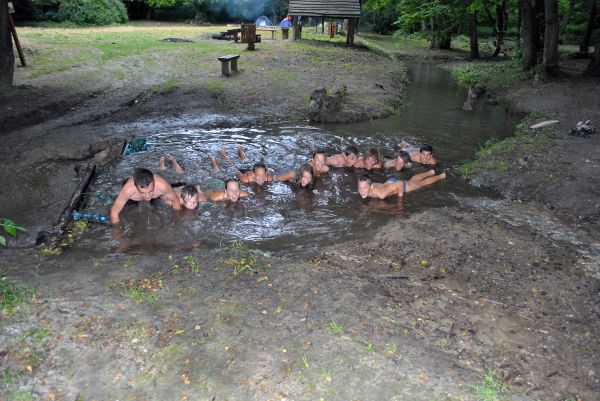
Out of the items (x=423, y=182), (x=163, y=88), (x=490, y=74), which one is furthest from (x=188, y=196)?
(x=490, y=74)

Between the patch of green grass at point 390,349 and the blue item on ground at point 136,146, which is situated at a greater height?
the blue item on ground at point 136,146

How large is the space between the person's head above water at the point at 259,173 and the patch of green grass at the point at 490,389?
A: 5.98 m

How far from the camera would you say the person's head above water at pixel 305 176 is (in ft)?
29.3

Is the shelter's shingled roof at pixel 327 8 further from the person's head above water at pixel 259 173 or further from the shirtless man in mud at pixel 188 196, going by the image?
the shirtless man in mud at pixel 188 196

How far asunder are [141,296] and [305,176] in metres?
4.68

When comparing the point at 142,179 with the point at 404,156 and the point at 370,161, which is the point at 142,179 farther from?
the point at 404,156

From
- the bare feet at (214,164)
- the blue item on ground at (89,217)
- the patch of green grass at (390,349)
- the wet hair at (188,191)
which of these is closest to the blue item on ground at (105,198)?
the blue item on ground at (89,217)

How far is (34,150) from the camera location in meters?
9.91

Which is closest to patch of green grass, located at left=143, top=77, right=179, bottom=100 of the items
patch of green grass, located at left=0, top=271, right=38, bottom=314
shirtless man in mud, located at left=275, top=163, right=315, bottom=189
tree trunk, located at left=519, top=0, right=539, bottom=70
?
shirtless man in mud, located at left=275, top=163, right=315, bottom=189

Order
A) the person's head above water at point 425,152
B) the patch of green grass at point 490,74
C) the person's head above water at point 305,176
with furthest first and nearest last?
the patch of green grass at point 490,74 < the person's head above water at point 425,152 < the person's head above water at point 305,176

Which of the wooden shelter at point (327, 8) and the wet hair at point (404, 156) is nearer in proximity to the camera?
the wet hair at point (404, 156)

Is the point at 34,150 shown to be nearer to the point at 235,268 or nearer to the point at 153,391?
the point at 235,268

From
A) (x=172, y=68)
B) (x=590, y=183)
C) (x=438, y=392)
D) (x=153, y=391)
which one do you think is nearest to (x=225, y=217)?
(x=153, y=391)

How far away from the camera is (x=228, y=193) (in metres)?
8.38
